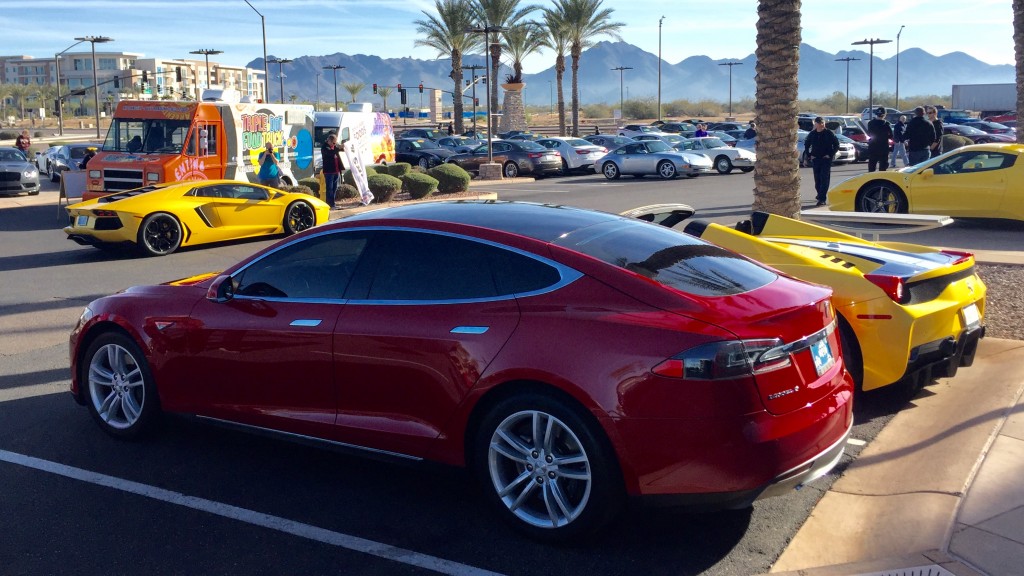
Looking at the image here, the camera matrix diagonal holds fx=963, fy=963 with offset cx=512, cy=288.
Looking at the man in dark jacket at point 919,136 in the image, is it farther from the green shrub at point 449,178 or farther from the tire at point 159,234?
the tire at point 159,234

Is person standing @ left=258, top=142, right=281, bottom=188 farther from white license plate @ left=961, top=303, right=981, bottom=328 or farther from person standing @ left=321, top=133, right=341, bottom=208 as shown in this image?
white license plate @ left=961, top=303, right=981, bottom=328

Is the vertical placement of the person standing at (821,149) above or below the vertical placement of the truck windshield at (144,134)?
below

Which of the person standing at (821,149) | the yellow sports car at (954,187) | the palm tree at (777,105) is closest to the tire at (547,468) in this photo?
the palm tree at (777,105)

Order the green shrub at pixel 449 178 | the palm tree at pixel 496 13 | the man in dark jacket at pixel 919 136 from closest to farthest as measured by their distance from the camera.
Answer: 1. the man in dark jacket at pixel 919 136
2. the green shrub at pixel 449 178
3. the palm tree at pixel 496 13

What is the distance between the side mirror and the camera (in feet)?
17.9

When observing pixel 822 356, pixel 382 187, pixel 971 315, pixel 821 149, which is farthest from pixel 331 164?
pixel 822 356

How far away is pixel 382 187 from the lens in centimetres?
2402

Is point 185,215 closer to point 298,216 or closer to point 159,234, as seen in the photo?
point 159,234

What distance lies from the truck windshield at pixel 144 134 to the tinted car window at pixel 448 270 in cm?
1714

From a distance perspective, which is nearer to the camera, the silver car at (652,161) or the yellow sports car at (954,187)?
the yellow sports car at (954,187)

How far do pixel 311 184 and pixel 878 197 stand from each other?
1430cm

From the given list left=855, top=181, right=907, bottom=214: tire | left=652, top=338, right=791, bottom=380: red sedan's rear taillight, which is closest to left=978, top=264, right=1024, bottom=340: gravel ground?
left=855, top=181, right=907, bottom=214: tire

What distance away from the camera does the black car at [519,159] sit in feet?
111

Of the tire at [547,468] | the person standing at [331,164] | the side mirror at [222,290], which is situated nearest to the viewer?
the tire at [547,468]
